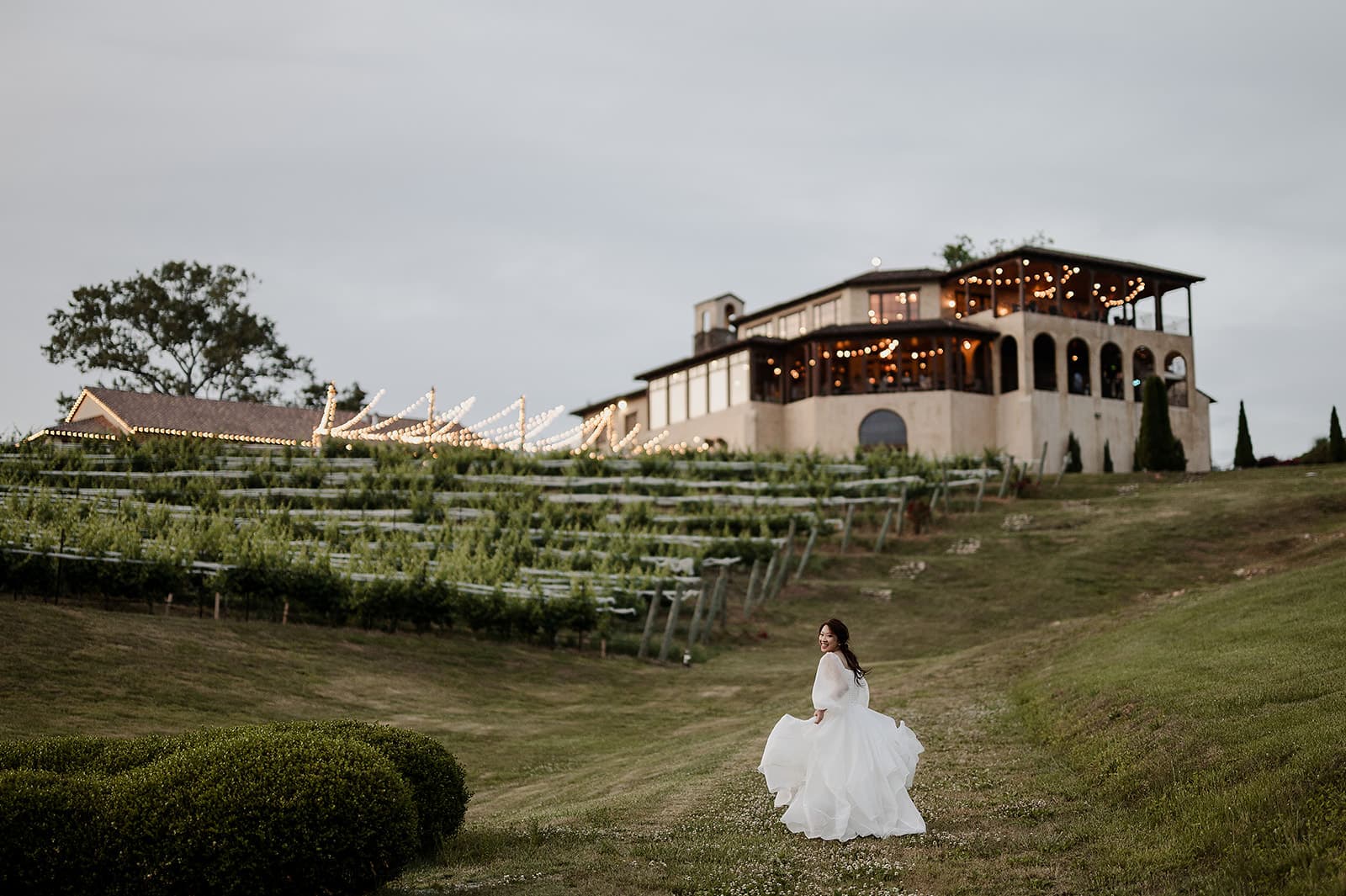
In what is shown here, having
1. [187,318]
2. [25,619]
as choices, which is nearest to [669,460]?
[25,619]

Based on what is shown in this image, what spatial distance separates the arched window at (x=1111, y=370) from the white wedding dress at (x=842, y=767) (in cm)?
4713

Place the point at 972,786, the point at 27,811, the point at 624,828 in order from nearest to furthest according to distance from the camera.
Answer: the point at 27,811, the point at 624,828, the point at 972,786

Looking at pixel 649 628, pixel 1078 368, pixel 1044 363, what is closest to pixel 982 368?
pixel 1044 363

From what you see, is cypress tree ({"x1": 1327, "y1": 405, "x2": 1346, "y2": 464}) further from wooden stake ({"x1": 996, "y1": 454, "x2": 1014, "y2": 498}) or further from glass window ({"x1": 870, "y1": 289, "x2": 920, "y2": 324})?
glass window ({"x1": 870, "y1": 289, "x2": 920, "y2": 324})

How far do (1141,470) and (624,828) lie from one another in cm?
3981

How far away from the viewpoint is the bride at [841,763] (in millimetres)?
8945

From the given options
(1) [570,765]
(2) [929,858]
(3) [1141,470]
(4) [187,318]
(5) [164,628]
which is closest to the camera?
(2) [929,858]

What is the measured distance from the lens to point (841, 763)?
29.9ft

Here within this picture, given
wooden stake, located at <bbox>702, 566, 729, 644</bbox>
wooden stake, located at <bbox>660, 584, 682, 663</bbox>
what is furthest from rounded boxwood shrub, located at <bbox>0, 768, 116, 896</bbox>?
wooden stake, located at <bbox>702, 566, 729, 644</bbox>

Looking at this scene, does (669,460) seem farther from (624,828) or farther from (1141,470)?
(624,828)

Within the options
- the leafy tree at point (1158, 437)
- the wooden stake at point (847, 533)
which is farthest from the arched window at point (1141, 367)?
the wooden stake at point (847, 533)

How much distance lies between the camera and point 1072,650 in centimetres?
1714

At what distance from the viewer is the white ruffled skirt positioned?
8.94 m

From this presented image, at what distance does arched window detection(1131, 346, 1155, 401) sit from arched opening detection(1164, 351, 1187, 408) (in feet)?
2.28
